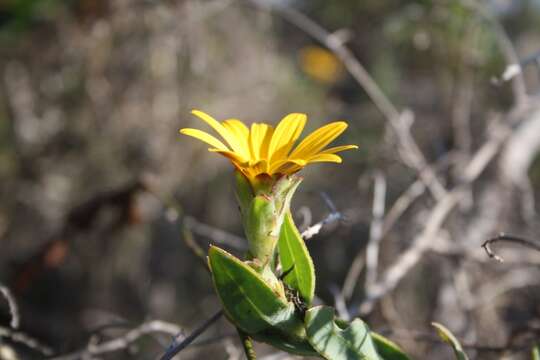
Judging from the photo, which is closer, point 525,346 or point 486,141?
point 525,346

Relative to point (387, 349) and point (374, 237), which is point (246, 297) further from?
point (374, 237)

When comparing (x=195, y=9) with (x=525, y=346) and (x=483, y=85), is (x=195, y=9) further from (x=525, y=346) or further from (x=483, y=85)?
(x=483, y=85)

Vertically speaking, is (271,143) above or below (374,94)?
below

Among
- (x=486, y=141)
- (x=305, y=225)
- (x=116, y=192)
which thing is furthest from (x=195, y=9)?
(x=305, y=225)

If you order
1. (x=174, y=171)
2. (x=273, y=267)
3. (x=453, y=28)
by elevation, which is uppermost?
(x=453, y=28)

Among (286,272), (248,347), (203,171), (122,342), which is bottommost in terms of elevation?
(122,342)

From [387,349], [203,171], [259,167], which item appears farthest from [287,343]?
[203,171]
